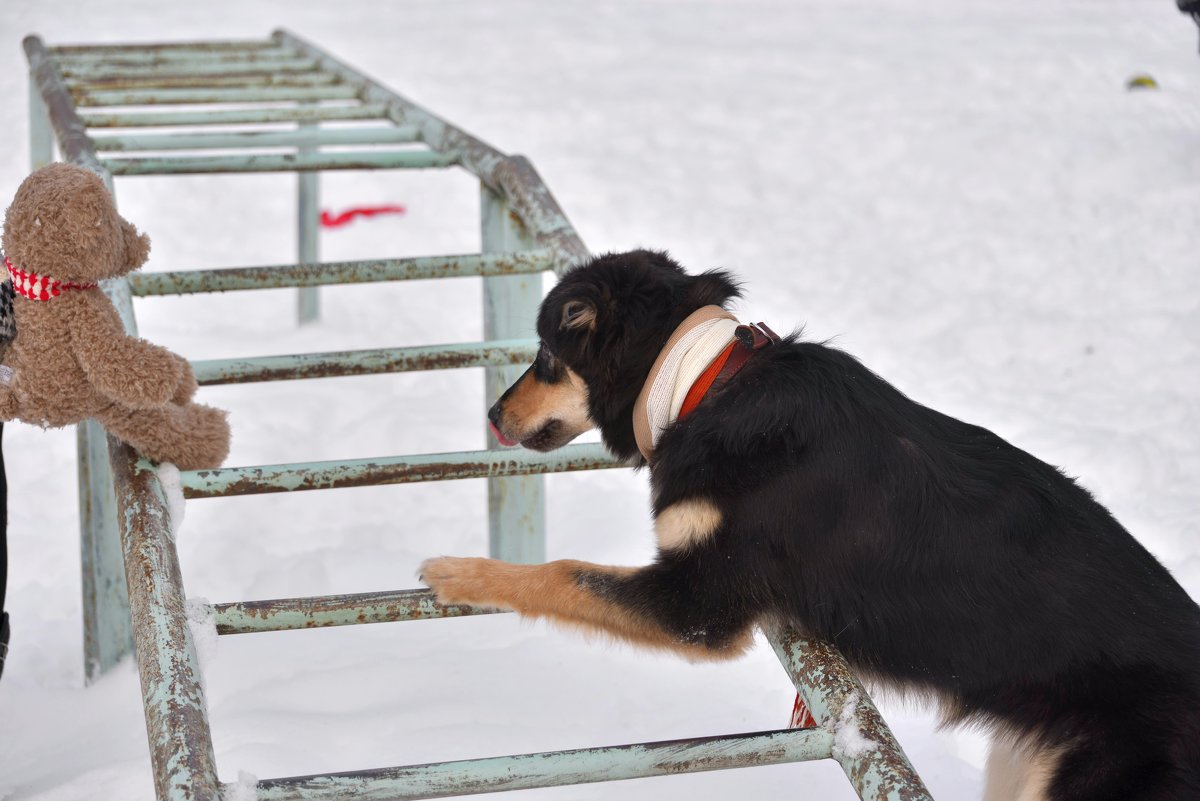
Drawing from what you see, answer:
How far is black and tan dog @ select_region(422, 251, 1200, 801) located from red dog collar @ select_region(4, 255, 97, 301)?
0.89 metres

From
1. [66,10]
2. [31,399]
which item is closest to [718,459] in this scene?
[31,399]

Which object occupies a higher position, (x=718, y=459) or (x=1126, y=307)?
(x=718, y=459)

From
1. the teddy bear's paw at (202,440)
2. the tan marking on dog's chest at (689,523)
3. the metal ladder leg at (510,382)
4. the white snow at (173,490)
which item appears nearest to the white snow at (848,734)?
the tan marking on dog's chest at (689,523)

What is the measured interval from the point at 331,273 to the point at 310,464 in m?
0.87

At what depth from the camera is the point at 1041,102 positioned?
8.95 m

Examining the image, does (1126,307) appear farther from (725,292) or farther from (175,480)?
(175,480)

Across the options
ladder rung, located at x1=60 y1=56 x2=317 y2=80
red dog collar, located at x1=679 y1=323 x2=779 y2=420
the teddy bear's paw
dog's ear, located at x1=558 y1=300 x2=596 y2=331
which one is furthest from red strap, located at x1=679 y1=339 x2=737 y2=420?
ladder rung, located at x1=60 y1=56 x2=317 y2=80

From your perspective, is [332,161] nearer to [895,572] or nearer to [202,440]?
[202,440]

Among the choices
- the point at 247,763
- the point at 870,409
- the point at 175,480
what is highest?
the point at 870,409

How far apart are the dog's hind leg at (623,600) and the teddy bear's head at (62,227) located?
83 cm

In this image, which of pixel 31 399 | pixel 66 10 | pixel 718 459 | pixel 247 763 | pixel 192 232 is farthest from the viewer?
pixel 66 10

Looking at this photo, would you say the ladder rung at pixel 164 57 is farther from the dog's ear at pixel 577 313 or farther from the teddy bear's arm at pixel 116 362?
the dog's ear at pixel 577 313

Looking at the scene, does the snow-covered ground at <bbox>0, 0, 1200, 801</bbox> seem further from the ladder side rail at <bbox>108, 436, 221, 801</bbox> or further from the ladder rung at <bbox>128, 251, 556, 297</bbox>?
the ladder rung at <bbox>128, 251, 556, 297</bbox>

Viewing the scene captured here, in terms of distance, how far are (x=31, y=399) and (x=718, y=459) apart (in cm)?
128
